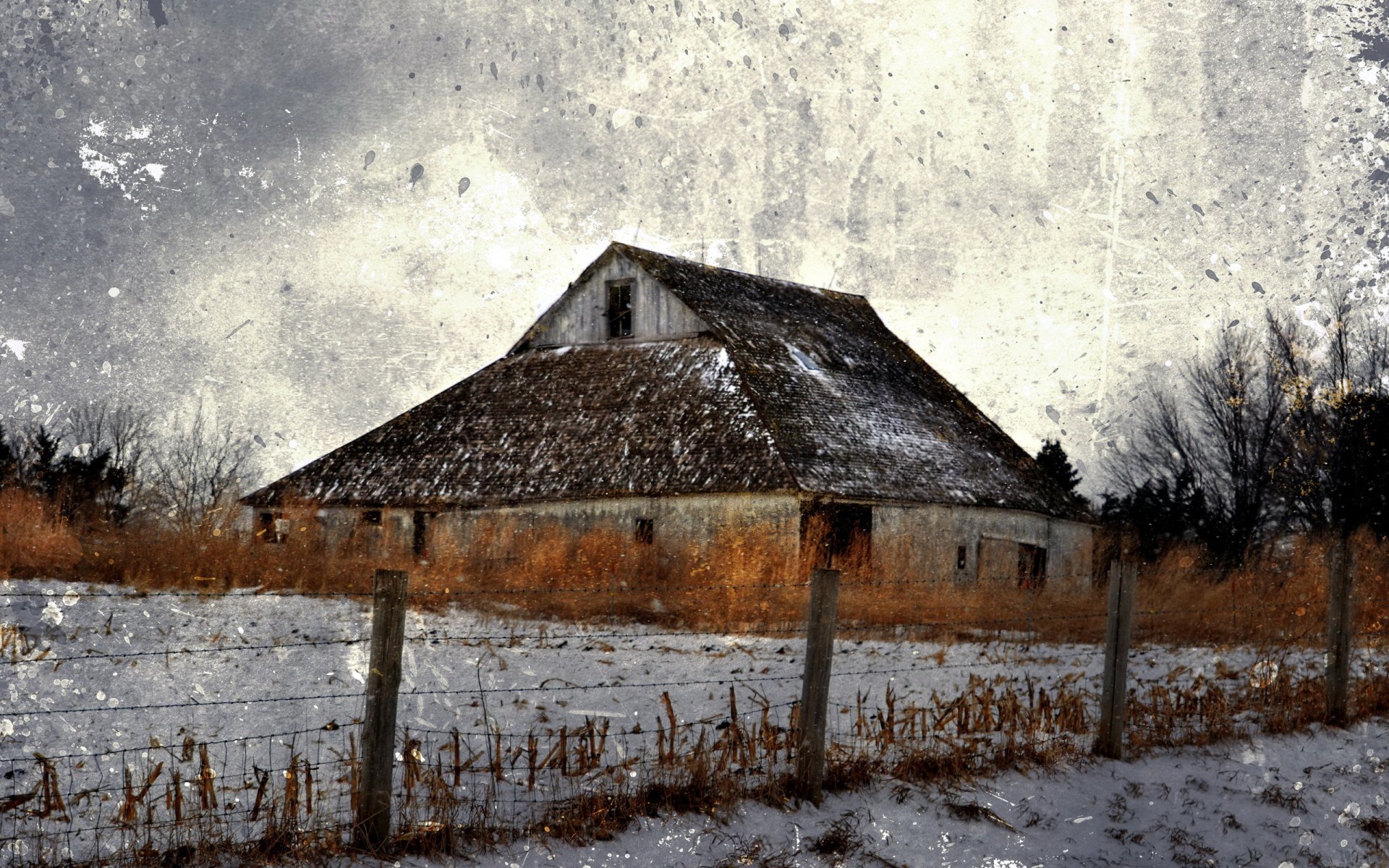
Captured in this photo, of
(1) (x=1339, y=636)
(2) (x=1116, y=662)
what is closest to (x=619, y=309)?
(1) (x=1339, y=636)

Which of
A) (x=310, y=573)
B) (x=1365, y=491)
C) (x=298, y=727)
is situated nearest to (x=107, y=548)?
(x=310, y=573)

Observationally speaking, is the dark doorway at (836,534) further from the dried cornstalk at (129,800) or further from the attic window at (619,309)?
the dried cornstalk at (129,800)

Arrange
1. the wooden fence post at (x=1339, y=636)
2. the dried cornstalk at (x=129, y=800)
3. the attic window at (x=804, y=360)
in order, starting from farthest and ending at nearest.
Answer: the attic window at (x=804, y=360), the wooden fence post at (x=1339, y=636), the dried cornstalk at (x=129, y=800)

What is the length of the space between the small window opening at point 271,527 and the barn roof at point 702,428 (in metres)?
0.52

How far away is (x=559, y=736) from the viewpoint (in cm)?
1039

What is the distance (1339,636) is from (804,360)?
1857 cm

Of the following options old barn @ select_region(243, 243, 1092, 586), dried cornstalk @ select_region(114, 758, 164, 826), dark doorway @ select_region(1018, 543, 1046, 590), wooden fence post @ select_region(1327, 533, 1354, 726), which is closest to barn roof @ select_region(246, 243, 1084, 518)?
old barn @ select_region(243, 243, 1092, 586)

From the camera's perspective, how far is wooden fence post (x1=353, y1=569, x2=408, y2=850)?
297 inches

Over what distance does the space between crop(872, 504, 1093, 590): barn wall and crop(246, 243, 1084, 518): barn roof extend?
1.25ft

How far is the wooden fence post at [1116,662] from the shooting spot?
35.6 feet

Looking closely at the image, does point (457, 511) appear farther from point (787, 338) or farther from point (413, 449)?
point (787, 338)

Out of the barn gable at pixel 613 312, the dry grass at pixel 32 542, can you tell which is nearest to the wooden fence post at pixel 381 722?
the dry grass at pixel 32 542

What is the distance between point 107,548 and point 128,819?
14.6 m

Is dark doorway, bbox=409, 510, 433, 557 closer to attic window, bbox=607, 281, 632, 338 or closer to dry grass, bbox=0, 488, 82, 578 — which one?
attic window, bbox=607, 281, 632, 338
